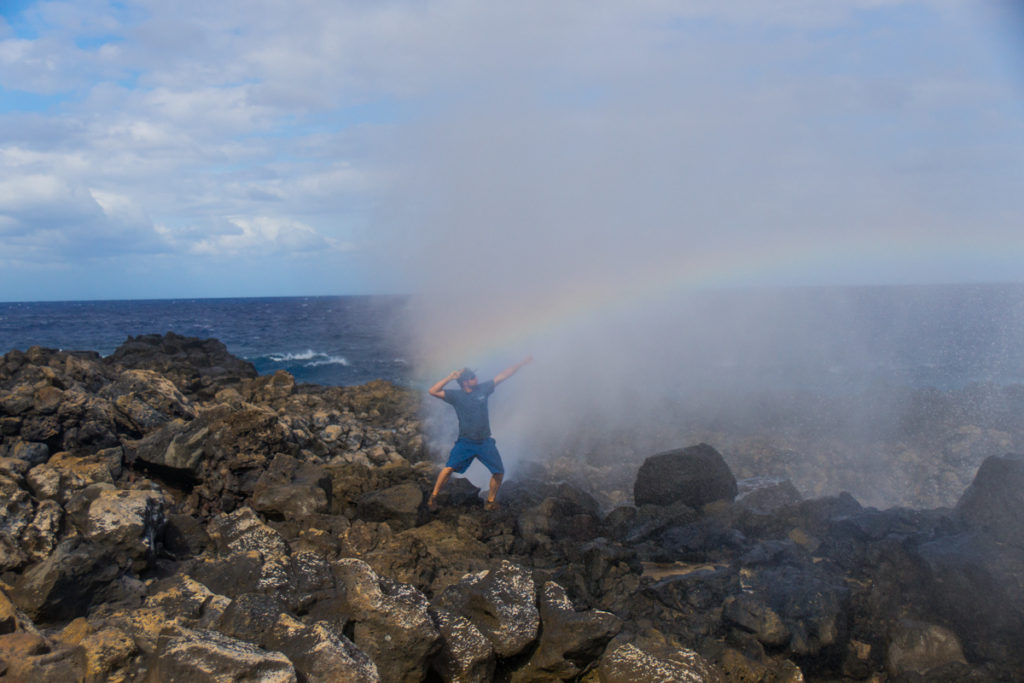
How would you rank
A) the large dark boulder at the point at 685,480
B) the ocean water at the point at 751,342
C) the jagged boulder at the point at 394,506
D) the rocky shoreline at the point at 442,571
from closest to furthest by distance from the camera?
the rocky shoreline at the point at 442,571, the jagged boulder at the point at 394,506, the large dark boulder at the point at 685,480, the ocean water at the point at 751,342

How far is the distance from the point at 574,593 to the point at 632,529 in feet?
6.93

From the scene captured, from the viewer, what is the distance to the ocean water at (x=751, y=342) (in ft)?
108

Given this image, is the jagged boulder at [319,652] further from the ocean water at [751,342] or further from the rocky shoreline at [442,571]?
the ocean water at [751,342]

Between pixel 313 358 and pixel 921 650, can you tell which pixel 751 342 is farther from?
pixel 921 650

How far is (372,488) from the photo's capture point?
8352 mm

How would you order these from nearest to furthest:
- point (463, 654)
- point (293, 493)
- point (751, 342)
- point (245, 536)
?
point (463, 654), point (245, 536), point (293, 493), point (751, 342)

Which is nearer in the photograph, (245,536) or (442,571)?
(245,536)

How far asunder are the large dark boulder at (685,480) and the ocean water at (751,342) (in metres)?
14.8

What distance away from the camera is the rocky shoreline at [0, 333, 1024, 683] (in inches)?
184

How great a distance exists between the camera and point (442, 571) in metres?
6.60

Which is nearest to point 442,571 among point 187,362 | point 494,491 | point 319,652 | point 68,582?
point 494,491

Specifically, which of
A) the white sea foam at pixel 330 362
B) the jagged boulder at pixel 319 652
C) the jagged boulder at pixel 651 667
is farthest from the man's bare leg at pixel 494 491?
the white sea foam at pixel 330 362

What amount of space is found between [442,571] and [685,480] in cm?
419

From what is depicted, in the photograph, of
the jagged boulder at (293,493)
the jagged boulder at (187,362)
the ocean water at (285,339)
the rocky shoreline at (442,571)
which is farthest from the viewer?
the ocean water at (285,339)
